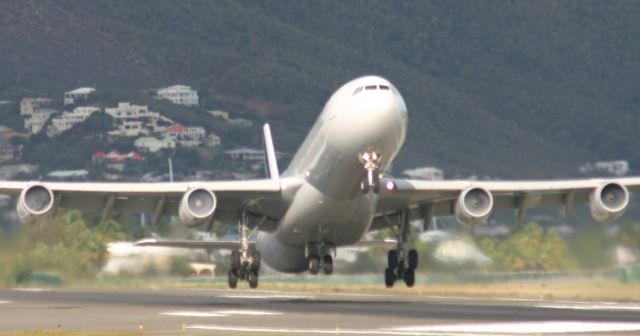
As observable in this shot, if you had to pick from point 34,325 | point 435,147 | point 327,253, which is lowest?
point 34,325

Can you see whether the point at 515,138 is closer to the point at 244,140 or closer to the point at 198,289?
the point at 244,140

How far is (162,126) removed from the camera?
190m

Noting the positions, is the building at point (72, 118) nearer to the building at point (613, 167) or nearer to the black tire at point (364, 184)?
the building at point (613, 167)

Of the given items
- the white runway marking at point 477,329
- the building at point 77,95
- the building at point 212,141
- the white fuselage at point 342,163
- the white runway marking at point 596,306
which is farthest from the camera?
the building at point 77,95

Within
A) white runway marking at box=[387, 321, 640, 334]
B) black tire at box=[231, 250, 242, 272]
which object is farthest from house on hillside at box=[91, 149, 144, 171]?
white runway marking at box=[387, 321, 640, 334]

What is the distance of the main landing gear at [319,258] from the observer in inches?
1871

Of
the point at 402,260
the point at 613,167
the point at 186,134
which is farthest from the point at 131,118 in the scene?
the point at 402,260

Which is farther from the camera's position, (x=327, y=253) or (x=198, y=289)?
(x=198, y=289)

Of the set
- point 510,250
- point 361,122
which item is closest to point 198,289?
point 510,250

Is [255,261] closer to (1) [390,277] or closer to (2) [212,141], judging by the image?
(1) [390,277]

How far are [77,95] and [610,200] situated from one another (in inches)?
5793

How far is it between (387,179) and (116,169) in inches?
5080

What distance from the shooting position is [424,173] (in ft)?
428

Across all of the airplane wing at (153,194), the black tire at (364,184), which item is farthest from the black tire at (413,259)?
the black tire at (364,184)
